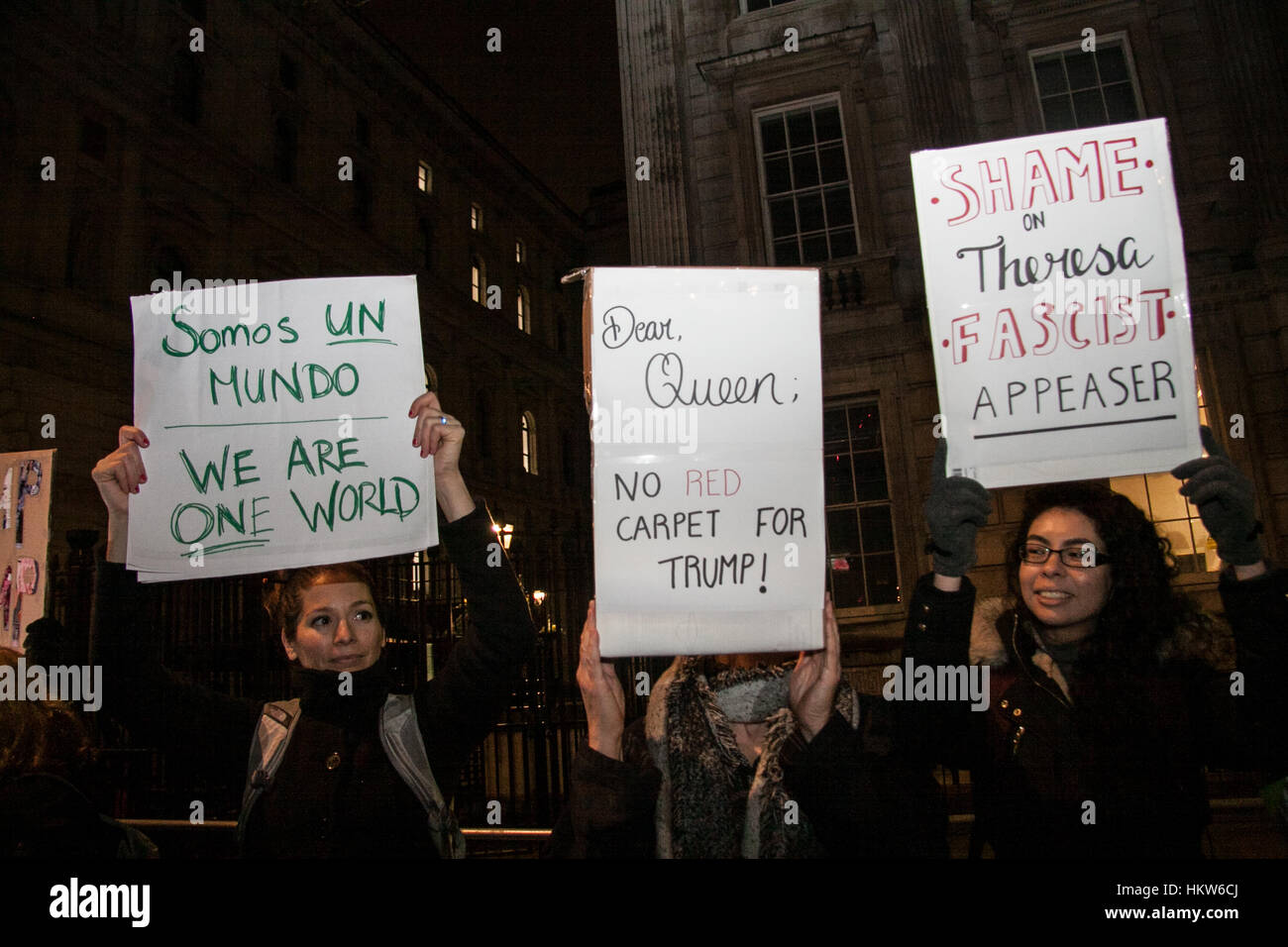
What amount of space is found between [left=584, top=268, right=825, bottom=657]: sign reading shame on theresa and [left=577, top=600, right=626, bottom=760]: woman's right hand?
91mm

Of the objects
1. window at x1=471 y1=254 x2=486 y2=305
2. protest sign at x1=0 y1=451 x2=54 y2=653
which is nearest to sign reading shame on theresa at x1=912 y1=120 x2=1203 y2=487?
protest sign at x1=0 y1=451 x2=54 y2=653

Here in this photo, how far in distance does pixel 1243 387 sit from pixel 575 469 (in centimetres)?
2940

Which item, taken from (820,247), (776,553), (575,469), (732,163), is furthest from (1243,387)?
(575,469)

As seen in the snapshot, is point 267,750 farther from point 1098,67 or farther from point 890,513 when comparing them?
point 1098,67

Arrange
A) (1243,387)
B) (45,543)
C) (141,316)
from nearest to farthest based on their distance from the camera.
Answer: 1. (141,316)
2. (45,543)
3. (1243,387)

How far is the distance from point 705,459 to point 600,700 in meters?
0.67

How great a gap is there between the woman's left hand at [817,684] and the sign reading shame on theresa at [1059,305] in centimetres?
55

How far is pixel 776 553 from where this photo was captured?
7.13ft

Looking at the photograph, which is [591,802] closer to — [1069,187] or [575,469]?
[1069,187]

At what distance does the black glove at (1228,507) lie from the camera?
198cm

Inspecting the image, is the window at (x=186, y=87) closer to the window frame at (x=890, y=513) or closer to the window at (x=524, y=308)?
the window at (x=524, y=308)

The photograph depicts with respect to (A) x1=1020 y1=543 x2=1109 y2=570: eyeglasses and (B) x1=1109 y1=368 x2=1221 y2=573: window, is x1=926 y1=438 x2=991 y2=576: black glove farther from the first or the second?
(B) x1=1109 y1=368 x2=1221 y2=573: window

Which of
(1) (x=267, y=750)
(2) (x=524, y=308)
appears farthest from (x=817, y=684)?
(2) (x=524, y=308)

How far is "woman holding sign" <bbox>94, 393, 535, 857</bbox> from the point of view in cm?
223
